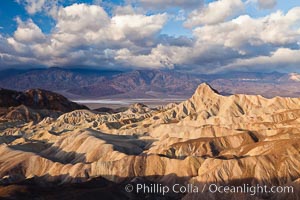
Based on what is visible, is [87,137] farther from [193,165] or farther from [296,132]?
[296,132]

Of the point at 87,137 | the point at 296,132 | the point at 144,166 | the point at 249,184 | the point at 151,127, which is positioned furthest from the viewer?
the point at 151,127

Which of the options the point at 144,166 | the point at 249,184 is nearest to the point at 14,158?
the point at 144,166

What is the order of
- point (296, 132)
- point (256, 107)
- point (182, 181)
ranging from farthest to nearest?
1. point (256, 107)
2. point (296, 132)
3. point (182, 181)

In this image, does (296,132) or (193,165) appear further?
(296,132)

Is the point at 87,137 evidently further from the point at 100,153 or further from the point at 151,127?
the point at 151,127

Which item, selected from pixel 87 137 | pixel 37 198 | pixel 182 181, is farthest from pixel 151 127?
pixel 37 198

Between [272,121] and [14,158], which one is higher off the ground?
[272,121]
